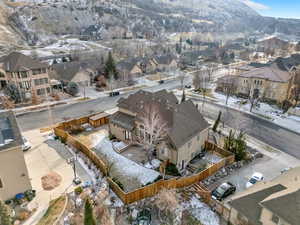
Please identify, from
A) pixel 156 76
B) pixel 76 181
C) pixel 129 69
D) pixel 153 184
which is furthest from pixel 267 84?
pixel 76 181

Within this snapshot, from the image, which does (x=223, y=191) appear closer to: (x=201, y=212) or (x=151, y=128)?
(x=201, y=212)

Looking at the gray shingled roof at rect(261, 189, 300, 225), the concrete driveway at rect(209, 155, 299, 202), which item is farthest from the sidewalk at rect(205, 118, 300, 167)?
the gray shingled roof at rect(261, 189, 300, 225)

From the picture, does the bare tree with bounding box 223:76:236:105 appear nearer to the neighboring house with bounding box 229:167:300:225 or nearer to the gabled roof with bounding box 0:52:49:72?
the neighboring house with bounding box 229:167:300:225

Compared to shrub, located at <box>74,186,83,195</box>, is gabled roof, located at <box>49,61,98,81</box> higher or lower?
higher

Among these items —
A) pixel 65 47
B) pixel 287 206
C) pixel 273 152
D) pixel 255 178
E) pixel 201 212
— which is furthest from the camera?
pixel 65 47

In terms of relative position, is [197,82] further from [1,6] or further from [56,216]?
[1,6]

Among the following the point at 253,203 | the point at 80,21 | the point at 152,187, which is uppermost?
the point at 80,21
